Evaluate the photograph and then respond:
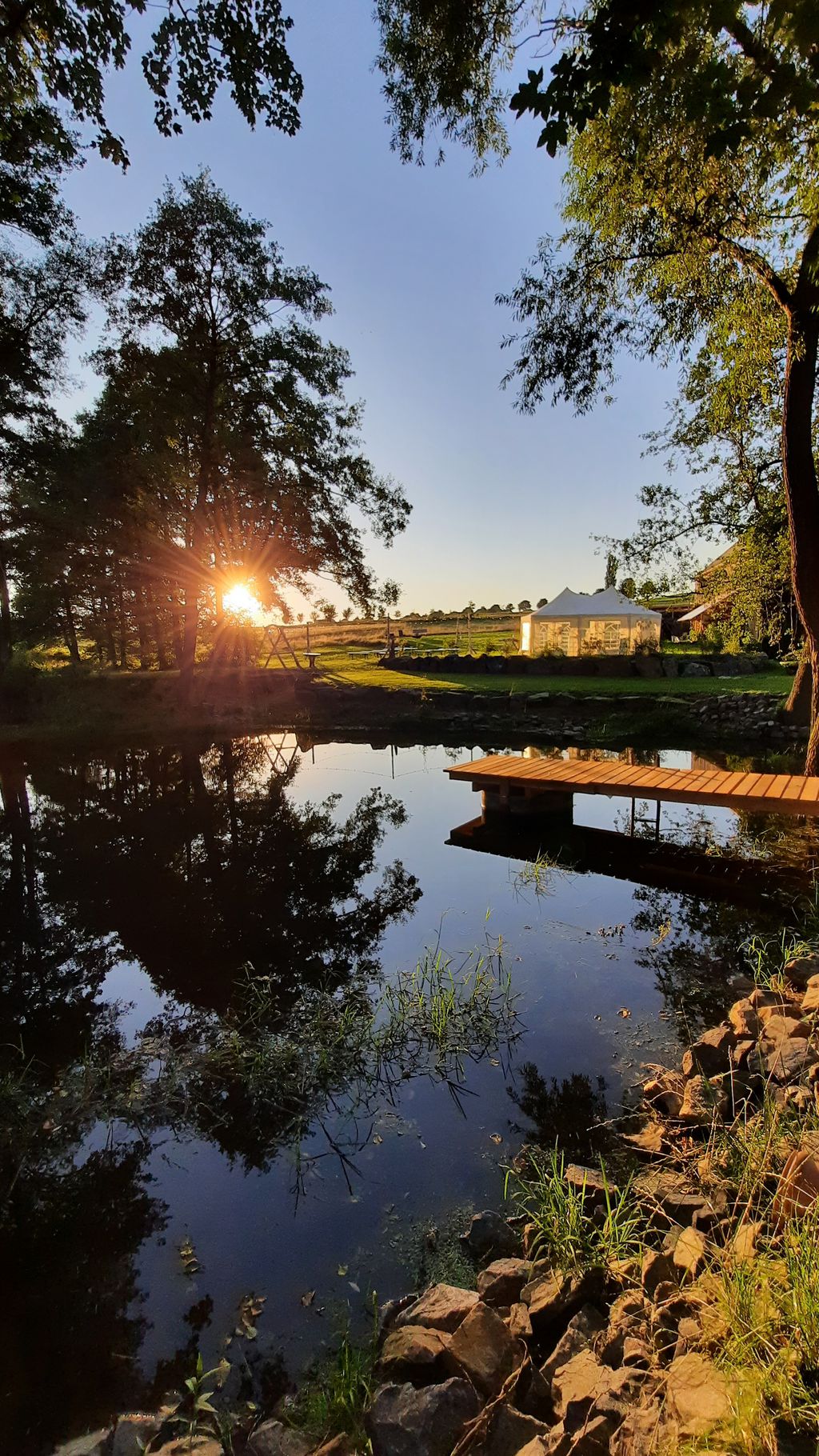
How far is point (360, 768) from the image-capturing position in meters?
14.0

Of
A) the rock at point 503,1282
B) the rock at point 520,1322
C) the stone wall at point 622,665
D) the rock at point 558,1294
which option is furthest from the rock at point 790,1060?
the stone wall at point 622,665

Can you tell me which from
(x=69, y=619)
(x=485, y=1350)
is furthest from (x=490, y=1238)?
(x=69, y=619)

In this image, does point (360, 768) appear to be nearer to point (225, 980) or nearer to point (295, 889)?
point (295, 889)

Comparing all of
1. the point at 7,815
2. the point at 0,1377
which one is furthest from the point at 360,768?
the point at 0,1377

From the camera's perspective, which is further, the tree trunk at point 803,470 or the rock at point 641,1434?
the tree trunk at point 803,470

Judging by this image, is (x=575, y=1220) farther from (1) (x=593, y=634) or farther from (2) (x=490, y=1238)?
(1) (x=593, y=634)

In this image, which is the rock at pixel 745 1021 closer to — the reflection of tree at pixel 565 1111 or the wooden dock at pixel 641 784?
the reflection of tree at pixel 565 1111

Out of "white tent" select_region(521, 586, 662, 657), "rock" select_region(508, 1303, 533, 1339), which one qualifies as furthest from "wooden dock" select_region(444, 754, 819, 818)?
"white tent" select_region(521, 586, 662, 657)

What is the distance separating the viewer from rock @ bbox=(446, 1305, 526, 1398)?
2.03 meters

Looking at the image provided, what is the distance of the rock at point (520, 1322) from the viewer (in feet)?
7.34

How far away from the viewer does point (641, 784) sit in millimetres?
8305

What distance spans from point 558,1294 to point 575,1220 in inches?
14.3

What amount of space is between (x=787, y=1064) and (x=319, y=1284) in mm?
2444

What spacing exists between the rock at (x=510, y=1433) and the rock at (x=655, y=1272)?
23.8 inches
